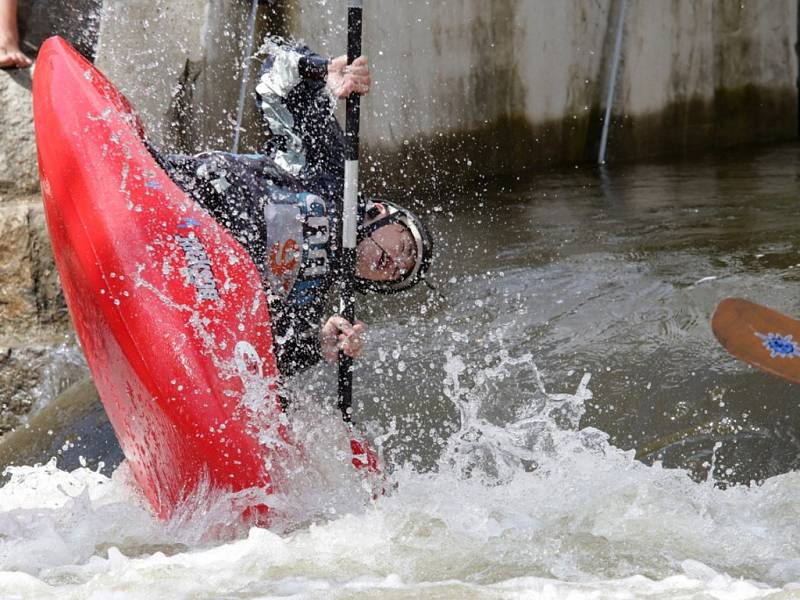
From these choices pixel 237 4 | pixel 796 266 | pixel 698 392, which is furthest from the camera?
pixel 237 4

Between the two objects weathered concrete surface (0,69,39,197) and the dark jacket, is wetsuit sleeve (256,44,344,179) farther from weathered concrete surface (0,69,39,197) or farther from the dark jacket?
weathered concrete surface (0,69,39,197)

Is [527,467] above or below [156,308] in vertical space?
below

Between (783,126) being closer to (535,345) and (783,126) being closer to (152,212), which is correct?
(535,345)

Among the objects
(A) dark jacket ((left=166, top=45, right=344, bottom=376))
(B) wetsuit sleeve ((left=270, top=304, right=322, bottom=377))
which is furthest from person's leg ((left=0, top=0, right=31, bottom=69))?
(B) wetsuit sleeve ((left=270, top=304, right=322, bottom=377))

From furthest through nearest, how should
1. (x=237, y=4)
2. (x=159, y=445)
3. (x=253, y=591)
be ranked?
(x=237, y=4) < (x=159, y=445) < (x=253, y=591)

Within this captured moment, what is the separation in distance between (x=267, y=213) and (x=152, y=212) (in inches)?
14.9

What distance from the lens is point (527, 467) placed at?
3635 mm

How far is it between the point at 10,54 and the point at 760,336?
2.88 metres

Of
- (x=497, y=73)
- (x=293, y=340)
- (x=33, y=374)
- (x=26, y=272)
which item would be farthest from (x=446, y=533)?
(x=497, y=73)

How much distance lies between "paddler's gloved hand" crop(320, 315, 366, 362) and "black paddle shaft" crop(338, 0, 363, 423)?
0.04 meters

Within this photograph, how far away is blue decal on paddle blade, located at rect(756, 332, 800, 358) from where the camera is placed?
3.61 m

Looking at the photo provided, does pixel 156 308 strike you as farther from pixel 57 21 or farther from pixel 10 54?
pixel 57 21

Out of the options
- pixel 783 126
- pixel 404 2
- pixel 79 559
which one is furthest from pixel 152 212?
pixel 783 126

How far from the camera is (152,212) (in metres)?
3.29
